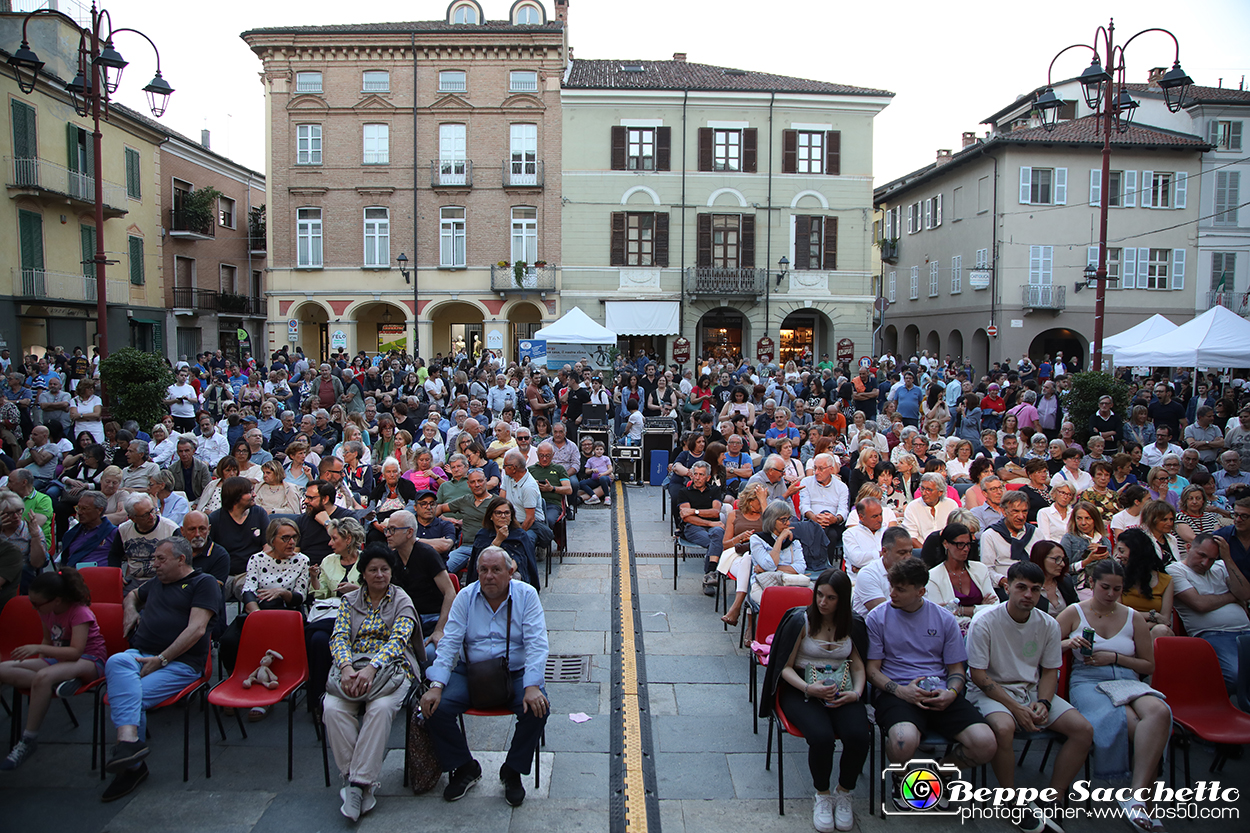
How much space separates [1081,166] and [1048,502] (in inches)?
1099

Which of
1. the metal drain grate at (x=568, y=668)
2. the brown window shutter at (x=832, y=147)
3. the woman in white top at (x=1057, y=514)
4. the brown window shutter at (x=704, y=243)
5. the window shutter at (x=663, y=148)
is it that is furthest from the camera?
the brown window shutter at (x=704, y=243)

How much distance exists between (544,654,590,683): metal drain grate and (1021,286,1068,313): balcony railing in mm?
28780

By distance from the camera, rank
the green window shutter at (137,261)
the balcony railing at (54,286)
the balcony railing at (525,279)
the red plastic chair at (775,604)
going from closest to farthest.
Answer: the red plastic chair at (775,604)
the balcony railing at (54,286)
the green window shutter at (137,261)
the balcony railing at (525,279)

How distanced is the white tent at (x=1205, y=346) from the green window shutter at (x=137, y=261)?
31.3 meters

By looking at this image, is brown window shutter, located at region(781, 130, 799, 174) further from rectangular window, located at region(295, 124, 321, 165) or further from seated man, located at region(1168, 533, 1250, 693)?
seated man, located at region(1168, 533, 1250, 693)

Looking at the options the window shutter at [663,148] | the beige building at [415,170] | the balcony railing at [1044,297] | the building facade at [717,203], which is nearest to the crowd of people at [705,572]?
the building facade at [717,203]

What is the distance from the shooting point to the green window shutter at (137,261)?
27844 millimetres

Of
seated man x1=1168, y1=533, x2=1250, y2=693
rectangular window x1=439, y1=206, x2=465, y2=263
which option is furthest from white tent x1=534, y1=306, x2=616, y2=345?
seated man x1=1168, y1=533, x2=1250, y2=693

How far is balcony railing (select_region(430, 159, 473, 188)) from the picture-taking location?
28.3 meters

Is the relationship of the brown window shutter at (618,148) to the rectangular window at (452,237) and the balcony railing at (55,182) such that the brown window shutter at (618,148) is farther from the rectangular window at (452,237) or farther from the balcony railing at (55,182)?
the balcony railing at (55,182)

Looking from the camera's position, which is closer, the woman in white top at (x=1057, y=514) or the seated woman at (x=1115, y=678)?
the seated woman at (x=1115, y=678)

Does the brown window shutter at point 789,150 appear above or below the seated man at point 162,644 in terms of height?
above

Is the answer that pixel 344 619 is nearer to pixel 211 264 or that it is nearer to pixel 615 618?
pixel 615 618

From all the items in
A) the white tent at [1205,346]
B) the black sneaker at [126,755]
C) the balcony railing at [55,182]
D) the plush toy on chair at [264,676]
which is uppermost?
the balcony railing at [55,182]
